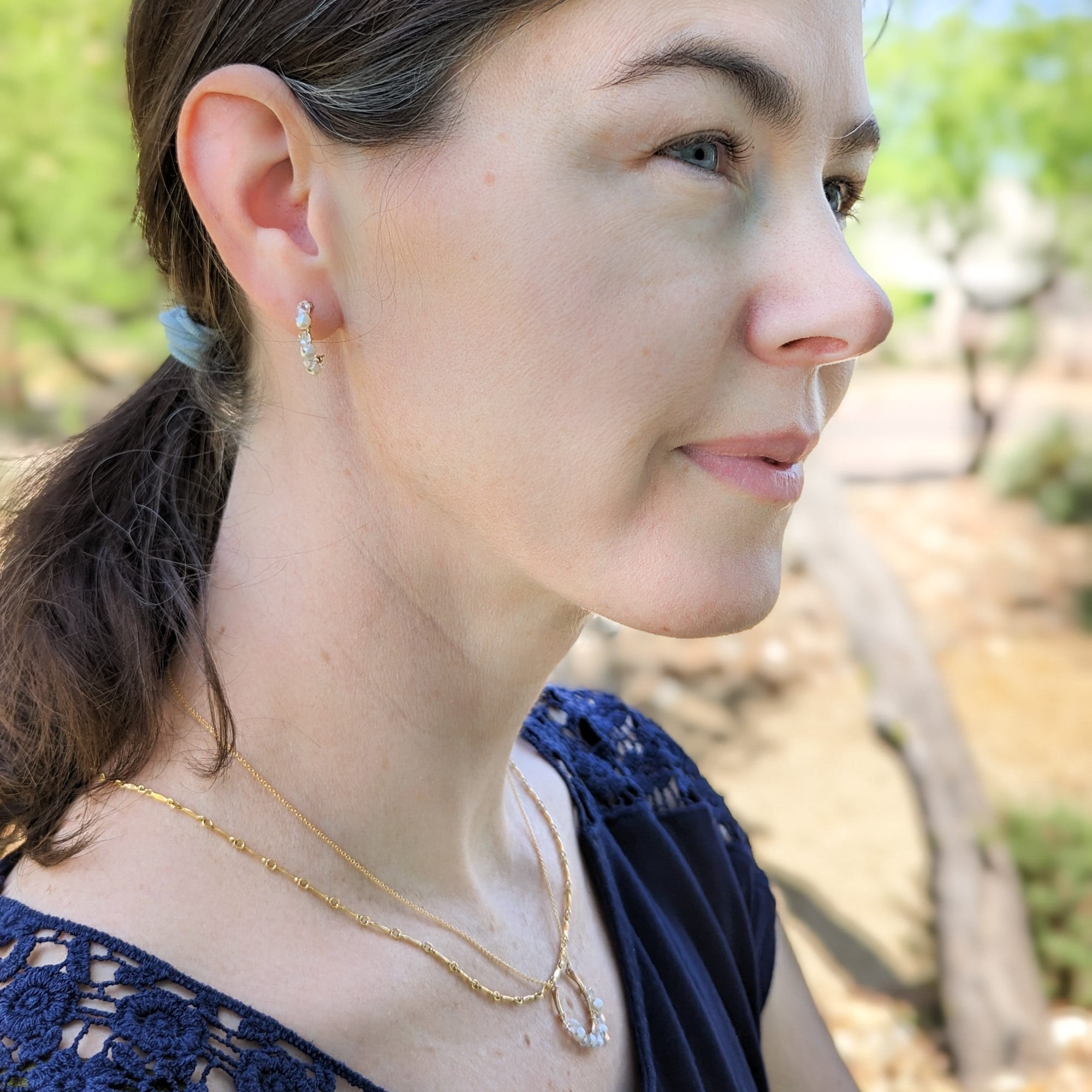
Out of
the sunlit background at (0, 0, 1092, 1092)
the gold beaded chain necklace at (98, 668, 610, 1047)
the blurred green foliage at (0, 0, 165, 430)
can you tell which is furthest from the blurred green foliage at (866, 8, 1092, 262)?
the gold beaded chain necklace at (98, 668, 610, 1047)

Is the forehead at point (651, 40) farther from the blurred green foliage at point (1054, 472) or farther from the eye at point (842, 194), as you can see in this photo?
the blurred green foliage at point (1054, 472)

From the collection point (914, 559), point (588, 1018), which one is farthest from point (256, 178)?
point (914, 559)

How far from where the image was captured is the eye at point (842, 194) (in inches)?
51.7

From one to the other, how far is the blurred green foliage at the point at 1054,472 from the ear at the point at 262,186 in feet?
A: 26.7

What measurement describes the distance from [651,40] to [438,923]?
926mm

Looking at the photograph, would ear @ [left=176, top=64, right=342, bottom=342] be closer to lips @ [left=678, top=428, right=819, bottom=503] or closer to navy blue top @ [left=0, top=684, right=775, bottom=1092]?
lips @ [left=678, top=428, right=819, bottom=503]

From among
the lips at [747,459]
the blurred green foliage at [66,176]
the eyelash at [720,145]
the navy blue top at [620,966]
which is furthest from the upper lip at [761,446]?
the blurred green foliage at [66,176]

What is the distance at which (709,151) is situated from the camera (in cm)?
113

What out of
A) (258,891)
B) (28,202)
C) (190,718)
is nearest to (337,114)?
(190,718)

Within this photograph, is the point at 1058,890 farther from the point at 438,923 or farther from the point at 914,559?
the point at 438,923

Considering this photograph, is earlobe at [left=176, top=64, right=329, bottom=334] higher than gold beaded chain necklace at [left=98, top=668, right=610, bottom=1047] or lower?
higher

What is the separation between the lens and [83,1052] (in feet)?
3.31

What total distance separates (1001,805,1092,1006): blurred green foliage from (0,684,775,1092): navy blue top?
424cm

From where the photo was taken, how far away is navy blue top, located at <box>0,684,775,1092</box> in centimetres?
101
